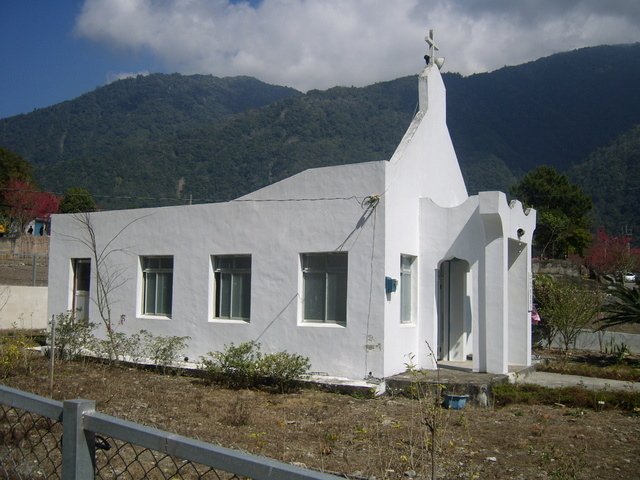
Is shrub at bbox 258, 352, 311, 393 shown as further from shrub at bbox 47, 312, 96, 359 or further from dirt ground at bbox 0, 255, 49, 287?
dirt ground at bbox 0, 255, 49, 287

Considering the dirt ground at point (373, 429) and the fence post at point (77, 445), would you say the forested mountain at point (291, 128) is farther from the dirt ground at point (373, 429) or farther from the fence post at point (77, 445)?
the fence post at point (77, 445)

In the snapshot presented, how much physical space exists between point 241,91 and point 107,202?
128m

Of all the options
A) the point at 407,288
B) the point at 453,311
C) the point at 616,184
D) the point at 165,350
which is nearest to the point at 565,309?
the point at 453,311

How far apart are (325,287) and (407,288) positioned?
1.75 metres

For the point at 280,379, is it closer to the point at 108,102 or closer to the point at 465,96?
the point at 465,96

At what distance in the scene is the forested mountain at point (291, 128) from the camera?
234ft

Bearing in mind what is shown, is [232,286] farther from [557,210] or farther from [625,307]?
[557,210]

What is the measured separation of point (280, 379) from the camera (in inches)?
488

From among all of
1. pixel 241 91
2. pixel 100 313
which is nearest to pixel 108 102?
pixel 241 91

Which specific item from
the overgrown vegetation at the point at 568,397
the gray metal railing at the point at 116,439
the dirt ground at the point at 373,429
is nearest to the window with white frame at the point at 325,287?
the dirt ground at the point at 373,429

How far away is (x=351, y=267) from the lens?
12.9 metres

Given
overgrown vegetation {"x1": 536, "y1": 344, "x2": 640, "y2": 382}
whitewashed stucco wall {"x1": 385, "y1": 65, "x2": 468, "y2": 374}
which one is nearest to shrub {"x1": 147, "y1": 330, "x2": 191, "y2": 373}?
whitewashed stucco wall {"x1": 385, "y1": 65, "x2": 468, "y2": 374}

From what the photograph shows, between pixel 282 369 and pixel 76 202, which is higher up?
pixel 76 202

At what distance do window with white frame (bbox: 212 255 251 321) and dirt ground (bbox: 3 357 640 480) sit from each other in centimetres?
205
